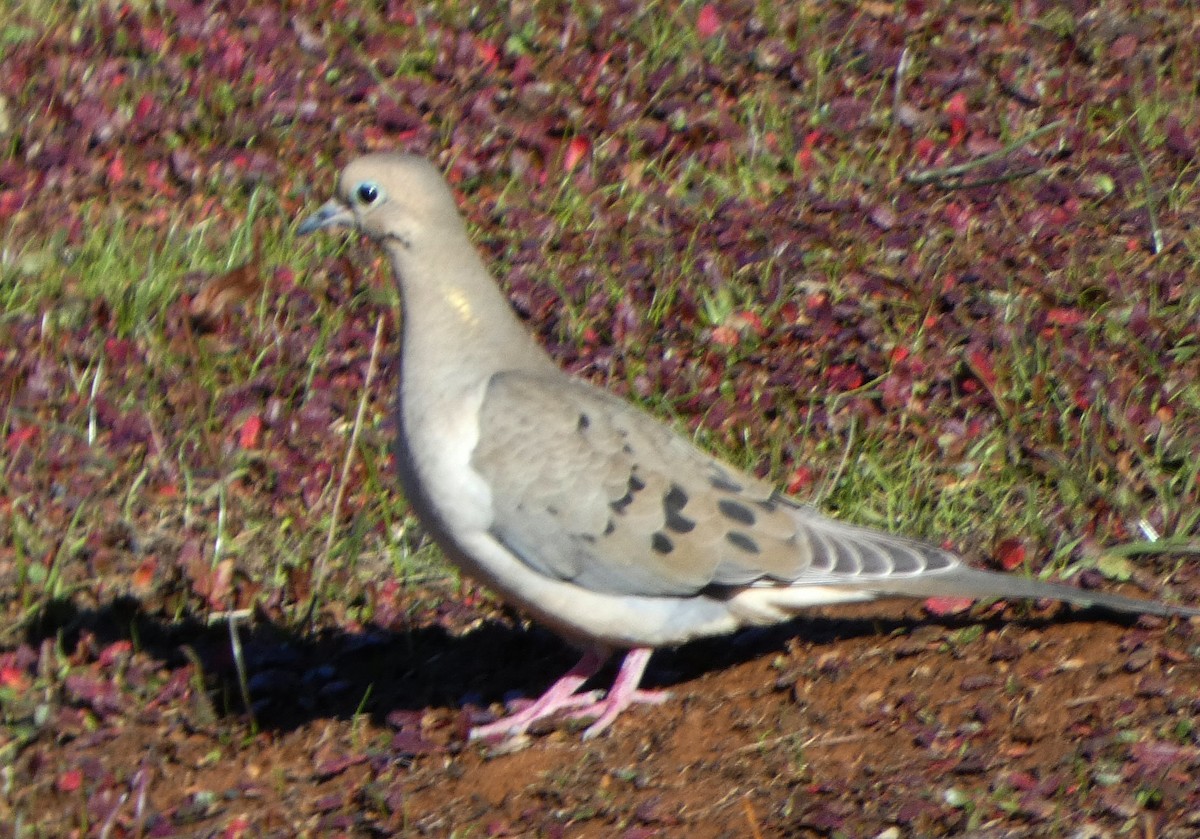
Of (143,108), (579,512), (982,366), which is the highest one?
(143,108)

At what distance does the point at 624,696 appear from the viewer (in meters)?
4.45

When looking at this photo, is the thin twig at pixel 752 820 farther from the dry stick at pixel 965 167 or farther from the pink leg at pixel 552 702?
the dry stick at pixel 965 167

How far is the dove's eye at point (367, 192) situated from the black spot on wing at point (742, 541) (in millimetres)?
1257

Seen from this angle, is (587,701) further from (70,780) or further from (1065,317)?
(1065,317)

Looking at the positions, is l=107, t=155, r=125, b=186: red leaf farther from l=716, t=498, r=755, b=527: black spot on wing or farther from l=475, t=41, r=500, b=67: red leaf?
l=716, t=498, r=755, b=527: black spot on wing

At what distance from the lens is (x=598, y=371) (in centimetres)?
575

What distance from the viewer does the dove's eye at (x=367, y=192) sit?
4.50m

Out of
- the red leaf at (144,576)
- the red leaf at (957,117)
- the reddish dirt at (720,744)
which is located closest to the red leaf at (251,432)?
the red leaf at (144,576)

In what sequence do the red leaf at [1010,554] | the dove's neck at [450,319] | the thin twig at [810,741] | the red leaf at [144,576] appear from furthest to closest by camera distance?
the red leaf at [144,576] < the red leaf at [1010,554] < the dove's neck at [450,319] < the thin twig at [810,741]

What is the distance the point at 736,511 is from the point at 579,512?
0.40 metres

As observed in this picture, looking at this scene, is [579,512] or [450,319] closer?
[579,512]

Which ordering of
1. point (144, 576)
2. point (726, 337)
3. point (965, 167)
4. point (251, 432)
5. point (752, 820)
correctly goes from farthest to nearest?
point (965, 167)
point (726, 337)
point (251, 432)
point (144, 576)
point (752, 820)

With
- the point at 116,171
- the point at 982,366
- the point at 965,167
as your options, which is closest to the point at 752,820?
the point at 982,366

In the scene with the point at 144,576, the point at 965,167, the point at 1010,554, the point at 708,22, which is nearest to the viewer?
the point at 1010,554
